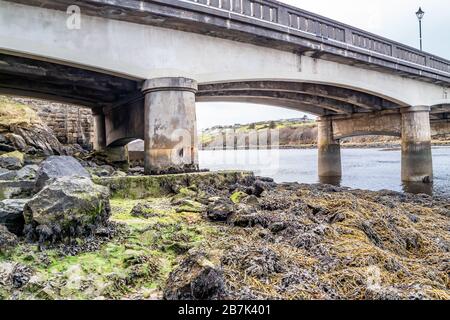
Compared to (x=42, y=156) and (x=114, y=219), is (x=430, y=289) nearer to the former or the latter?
(x=114, y=219)

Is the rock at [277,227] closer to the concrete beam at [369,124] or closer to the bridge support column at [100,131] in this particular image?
the bridge support column at [100,131]

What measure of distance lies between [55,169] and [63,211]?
68.4 inches

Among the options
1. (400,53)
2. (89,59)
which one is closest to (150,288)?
(89,59)

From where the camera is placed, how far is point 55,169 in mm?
4988

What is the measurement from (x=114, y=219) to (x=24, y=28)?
469 cm

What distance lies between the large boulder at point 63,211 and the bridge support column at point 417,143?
1704 cm

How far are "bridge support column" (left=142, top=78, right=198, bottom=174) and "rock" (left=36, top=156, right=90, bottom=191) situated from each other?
Result: 2.62m

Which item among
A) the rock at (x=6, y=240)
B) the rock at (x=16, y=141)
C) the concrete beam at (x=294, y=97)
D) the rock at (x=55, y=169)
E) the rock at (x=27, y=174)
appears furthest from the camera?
the concrete beam at (x=294, y=97)

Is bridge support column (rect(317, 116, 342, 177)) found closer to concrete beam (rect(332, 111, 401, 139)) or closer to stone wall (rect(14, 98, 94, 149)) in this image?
concrete beam (rect(332, 111, 401, 139))

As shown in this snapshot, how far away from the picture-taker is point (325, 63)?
12477 millimetres

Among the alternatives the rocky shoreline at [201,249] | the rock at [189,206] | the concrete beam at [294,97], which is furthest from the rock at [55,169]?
the concrete beam at [294,97]

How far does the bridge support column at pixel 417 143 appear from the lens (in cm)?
1705

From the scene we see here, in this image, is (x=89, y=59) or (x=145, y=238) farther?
(x=89, y=59)

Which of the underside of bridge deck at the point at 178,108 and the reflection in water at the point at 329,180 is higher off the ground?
the underside of bridge deck at the point at 178,108
